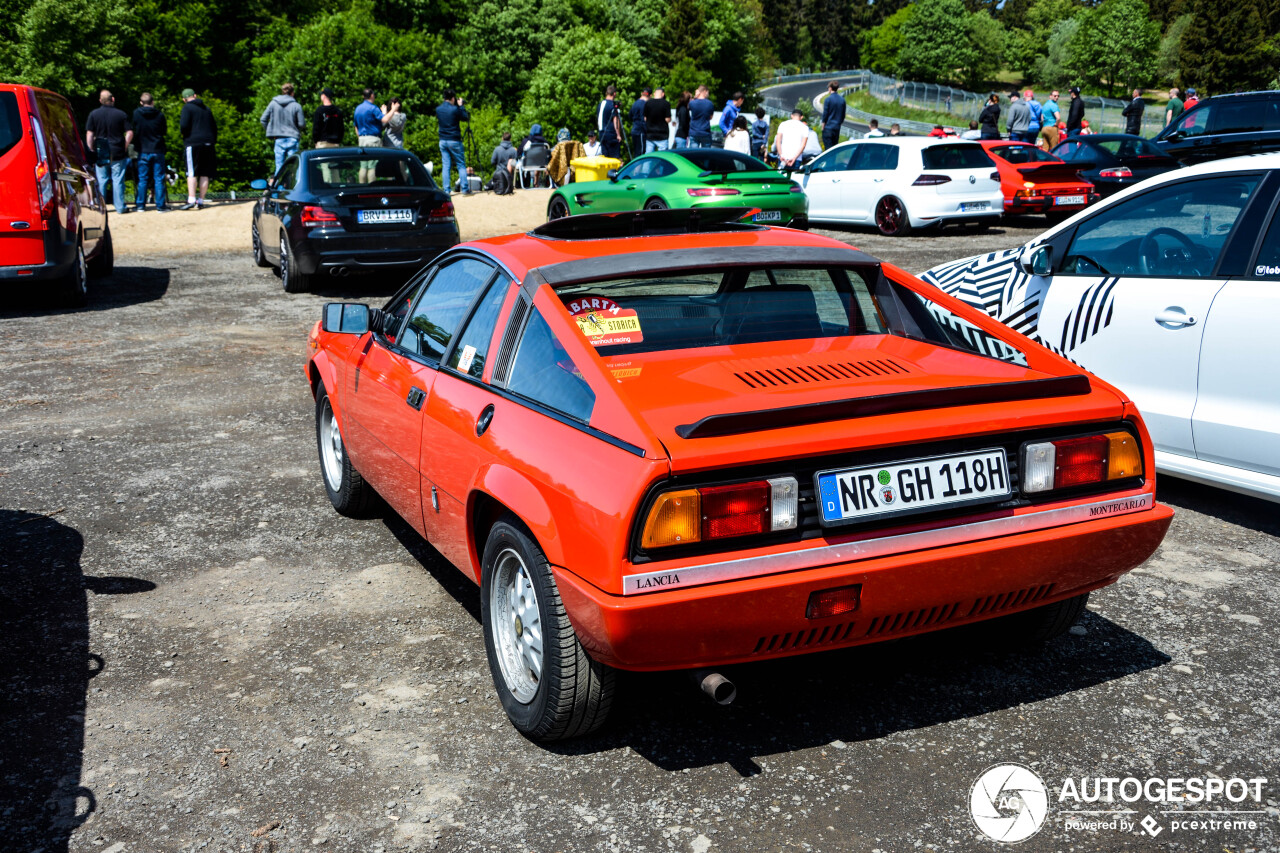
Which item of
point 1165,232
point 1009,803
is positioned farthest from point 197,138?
point 1009,803

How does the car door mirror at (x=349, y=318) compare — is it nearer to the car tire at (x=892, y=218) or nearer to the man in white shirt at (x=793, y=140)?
the car tire at (x=892, y=218)

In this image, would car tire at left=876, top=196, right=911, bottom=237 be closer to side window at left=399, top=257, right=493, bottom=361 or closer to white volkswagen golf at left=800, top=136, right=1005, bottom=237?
white volkswagen golf at left=800, top=136, right=1005, bottom=237

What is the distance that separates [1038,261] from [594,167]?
17.6 m

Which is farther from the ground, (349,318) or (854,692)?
(349,318)

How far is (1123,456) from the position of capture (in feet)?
11.0

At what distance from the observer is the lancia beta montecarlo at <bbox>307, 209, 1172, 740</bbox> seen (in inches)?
114

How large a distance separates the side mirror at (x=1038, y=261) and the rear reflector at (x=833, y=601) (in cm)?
351

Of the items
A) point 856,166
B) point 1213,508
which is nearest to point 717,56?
point 856,166

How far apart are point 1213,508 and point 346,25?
116 ft

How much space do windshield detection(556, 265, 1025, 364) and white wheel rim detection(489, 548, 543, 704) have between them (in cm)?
75

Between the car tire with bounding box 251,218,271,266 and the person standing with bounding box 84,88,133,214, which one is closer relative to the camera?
the car tire with bounding box 251,218,271,266

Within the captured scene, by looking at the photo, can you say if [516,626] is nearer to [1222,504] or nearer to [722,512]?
[722,512]

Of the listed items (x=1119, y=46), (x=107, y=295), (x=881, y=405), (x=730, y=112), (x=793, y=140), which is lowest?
(x=107, y=295)

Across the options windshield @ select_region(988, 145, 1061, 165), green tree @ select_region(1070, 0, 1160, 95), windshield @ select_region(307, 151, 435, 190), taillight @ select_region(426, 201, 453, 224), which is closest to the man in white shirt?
windshield @ select_region(988, 145, 1061, 165)
